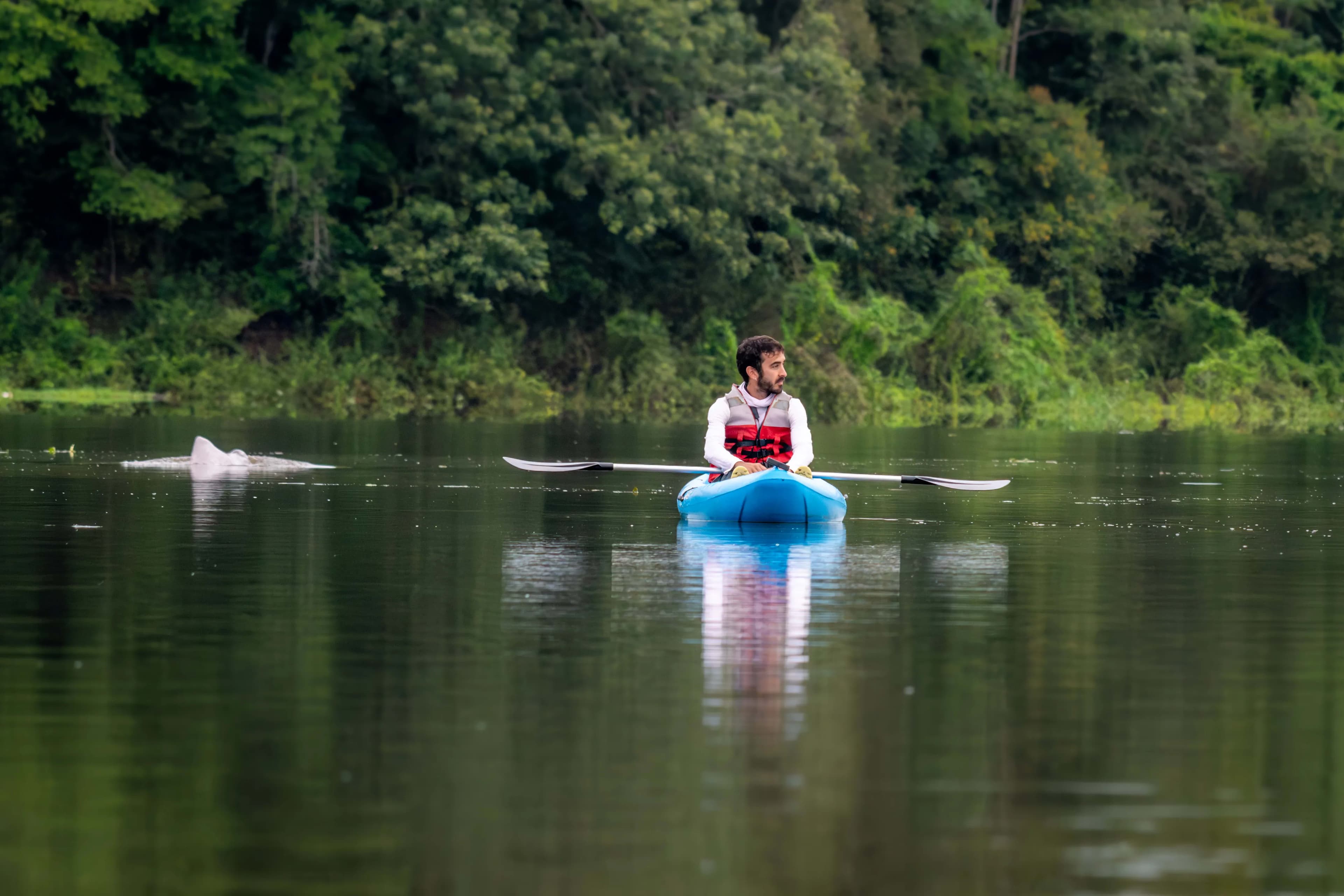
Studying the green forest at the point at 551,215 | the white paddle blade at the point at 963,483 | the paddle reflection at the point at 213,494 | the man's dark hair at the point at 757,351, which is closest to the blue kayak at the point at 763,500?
the man's dark hair at the point at 757,351

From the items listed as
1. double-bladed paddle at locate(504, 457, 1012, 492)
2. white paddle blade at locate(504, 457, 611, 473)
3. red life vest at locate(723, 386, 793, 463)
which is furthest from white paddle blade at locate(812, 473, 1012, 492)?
white paddle blade at locate(504, 457, 611, 473)

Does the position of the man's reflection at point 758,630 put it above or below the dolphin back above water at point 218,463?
below

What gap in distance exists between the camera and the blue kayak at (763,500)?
16797mm

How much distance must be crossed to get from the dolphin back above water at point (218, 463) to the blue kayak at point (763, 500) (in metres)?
6.69

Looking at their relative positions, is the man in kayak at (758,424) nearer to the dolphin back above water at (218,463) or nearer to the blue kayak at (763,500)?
the blue kayak at (763,500)

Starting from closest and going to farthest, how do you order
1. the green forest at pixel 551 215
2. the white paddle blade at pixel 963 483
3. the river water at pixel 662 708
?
the river water at pixel 662 708 → the white paddle blade at pixel 963 483 → the green forest at pixel 551 215

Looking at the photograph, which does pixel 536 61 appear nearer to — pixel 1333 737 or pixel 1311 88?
pixel 1311 88

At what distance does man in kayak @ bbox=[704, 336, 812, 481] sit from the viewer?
56.1 ft

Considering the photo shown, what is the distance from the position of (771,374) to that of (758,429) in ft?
1.53

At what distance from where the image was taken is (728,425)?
17297 millimetres

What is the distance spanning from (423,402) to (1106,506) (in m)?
29.0

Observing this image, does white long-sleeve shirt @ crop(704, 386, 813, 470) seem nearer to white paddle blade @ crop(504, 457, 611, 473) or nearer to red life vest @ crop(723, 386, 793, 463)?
red life vest @ crop(723, 386, 793, 463)

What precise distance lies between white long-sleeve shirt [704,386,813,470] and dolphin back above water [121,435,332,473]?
682cm

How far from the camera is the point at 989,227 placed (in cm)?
5888
